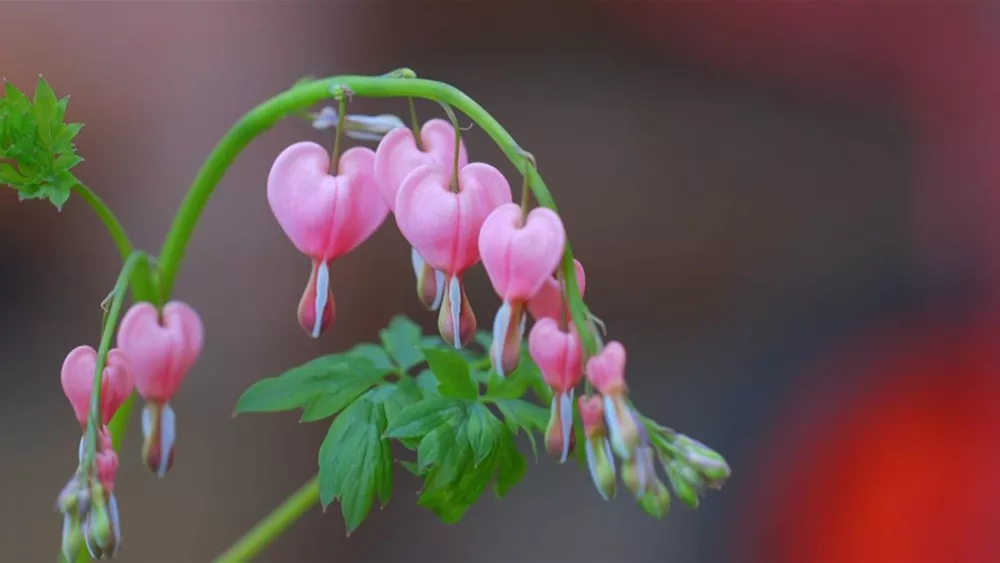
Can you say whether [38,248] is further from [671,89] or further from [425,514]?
[671,89]

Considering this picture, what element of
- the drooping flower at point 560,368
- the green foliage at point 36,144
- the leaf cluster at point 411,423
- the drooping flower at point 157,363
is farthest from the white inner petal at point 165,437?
the drooping flower at point 560,368

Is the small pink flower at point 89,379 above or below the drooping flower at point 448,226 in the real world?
below

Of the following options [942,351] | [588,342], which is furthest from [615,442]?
[942,351]

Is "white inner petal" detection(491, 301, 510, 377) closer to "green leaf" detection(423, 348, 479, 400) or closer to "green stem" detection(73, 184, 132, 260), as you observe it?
"green leaf" detection(423, 348, 479, 400)

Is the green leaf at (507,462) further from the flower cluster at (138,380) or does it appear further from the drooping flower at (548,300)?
the flower cluster at (138,380)

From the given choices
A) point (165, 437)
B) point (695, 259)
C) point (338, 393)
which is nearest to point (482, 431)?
point (338, 393)

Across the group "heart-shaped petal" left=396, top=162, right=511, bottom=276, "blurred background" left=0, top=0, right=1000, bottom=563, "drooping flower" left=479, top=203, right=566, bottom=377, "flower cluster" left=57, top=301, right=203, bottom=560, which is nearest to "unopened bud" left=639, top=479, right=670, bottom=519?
"drooping flower" left=479, top=203, right=566, bottom=377

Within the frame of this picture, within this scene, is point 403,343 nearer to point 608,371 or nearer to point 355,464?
point 355,464
